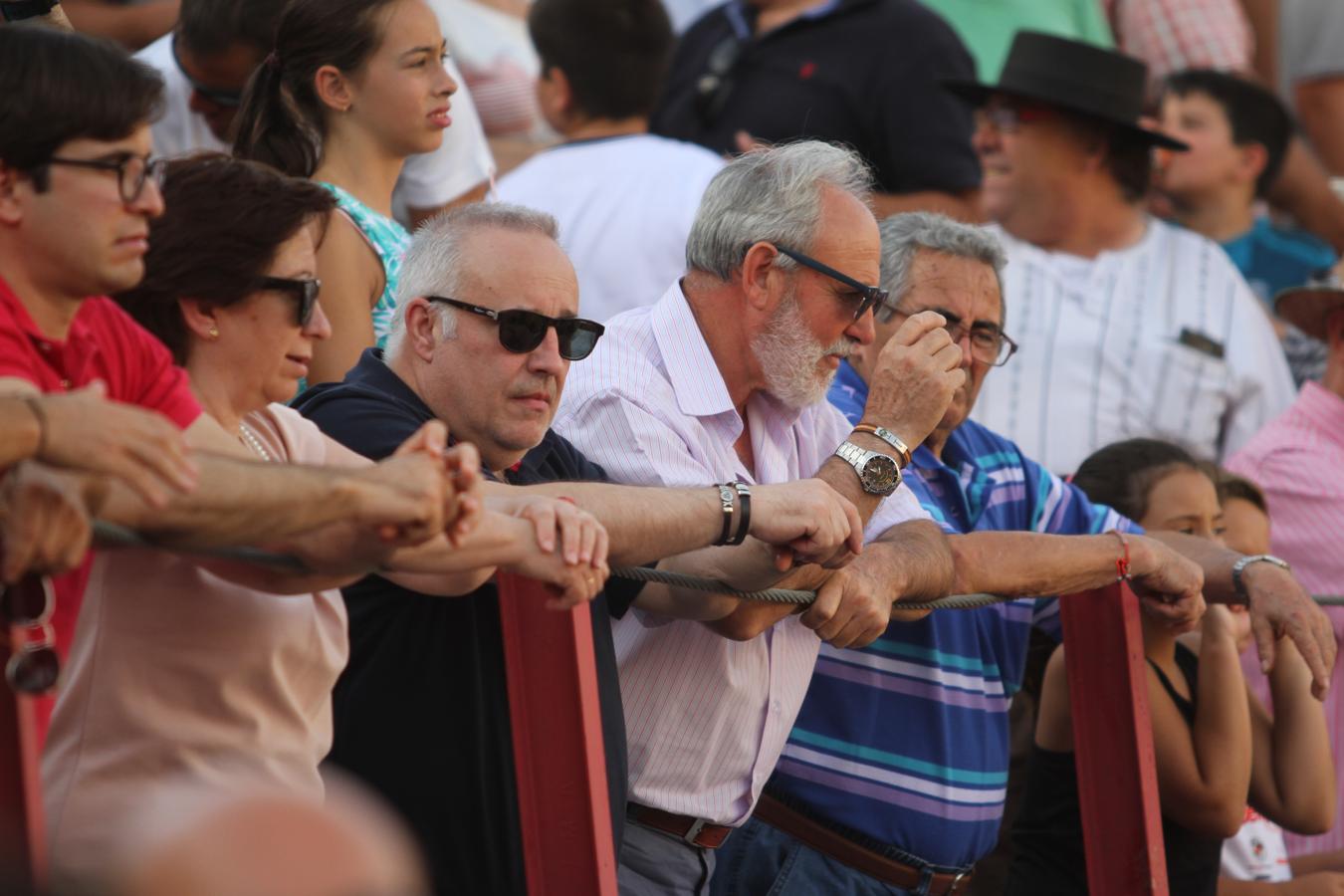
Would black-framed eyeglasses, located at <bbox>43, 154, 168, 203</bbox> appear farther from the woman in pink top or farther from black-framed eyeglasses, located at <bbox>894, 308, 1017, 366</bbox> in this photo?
black-framed eyeglasses, located at <bbox>894, 308, 1017, 366</bbox>

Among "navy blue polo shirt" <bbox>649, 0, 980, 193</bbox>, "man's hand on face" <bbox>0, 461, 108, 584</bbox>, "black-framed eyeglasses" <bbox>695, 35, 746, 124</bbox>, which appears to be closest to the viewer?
"man's hand on face" <bbox>0, 461, 108, 584</bbox>

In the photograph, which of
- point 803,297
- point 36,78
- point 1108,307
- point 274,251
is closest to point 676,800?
point 803,297

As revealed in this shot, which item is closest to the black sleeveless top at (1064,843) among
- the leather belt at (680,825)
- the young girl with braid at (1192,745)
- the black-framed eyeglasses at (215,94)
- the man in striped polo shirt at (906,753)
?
the young girl with braid at (1192,745)

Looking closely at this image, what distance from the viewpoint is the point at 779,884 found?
374 cm

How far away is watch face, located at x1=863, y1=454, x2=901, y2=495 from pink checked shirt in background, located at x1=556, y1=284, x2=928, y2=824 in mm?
223

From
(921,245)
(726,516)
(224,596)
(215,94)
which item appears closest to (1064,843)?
(921,245)

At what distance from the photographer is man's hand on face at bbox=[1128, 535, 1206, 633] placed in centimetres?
397

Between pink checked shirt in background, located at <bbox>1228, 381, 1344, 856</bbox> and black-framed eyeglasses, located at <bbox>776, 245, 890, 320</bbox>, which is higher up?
black-framed eyeglasses, located at <bbox>776, 245, 890, 320</bbox>

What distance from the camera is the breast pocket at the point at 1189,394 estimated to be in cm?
607

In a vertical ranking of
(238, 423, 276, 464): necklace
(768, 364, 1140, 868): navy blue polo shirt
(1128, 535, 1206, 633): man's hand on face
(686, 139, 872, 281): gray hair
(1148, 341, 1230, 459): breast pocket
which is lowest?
(1148, 341, 1230, 459): breast pocket

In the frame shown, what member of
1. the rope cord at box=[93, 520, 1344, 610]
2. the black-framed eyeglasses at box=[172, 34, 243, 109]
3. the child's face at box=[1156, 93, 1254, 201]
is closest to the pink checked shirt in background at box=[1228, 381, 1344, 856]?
the rope cord at box=[93, 520, 1344, 610]

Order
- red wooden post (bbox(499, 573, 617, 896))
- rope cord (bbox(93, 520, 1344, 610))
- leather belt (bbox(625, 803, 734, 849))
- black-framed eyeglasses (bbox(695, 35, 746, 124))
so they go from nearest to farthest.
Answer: rope cord (bbox(93, 520, 1344, 610))
red wooden post (bbox(499, 573, 617, 896))
leather belt (bbox(625, 803, 734, 849))
black-framed eyeglasses (bbox(695, 35, 746, 124))

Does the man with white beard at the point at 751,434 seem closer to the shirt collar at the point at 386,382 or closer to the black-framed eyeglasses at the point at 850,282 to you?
the black-framed eyeglasses at the point at 850,282

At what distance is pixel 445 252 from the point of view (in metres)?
3.29
